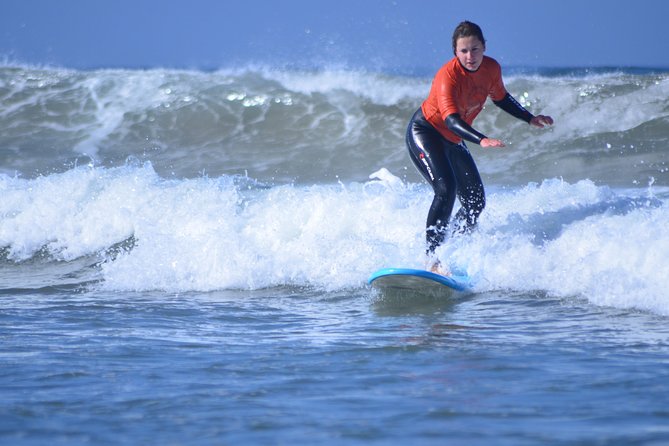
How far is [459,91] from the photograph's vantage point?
258 inches

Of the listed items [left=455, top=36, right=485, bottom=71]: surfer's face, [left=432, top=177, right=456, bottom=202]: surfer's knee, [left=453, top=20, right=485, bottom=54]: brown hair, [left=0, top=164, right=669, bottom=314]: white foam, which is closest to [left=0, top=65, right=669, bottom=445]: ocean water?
[left=0, top=164, right=669, bottom=314]: white foam

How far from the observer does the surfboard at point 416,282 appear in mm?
6457

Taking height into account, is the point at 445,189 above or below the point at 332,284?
above

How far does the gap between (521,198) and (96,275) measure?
360 cm

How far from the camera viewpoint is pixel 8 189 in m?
10.8

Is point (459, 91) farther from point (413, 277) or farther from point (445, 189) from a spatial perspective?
point (413, 277)

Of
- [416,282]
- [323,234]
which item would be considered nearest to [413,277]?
[416,282]

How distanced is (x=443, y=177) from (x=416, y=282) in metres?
0.72

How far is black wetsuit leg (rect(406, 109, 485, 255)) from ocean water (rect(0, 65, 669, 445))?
0.61 feet

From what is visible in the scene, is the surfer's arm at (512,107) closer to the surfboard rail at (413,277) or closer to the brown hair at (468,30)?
the brown hair at (468,30)

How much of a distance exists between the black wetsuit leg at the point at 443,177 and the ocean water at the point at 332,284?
0.18 metres

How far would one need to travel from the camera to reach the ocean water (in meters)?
3.76

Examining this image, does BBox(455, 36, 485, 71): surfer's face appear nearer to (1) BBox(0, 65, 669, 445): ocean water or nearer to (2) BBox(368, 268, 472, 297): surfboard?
(1) BBox(0, 65, 669, 445): ocean water

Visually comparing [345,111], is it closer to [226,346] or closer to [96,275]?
[96,275]
